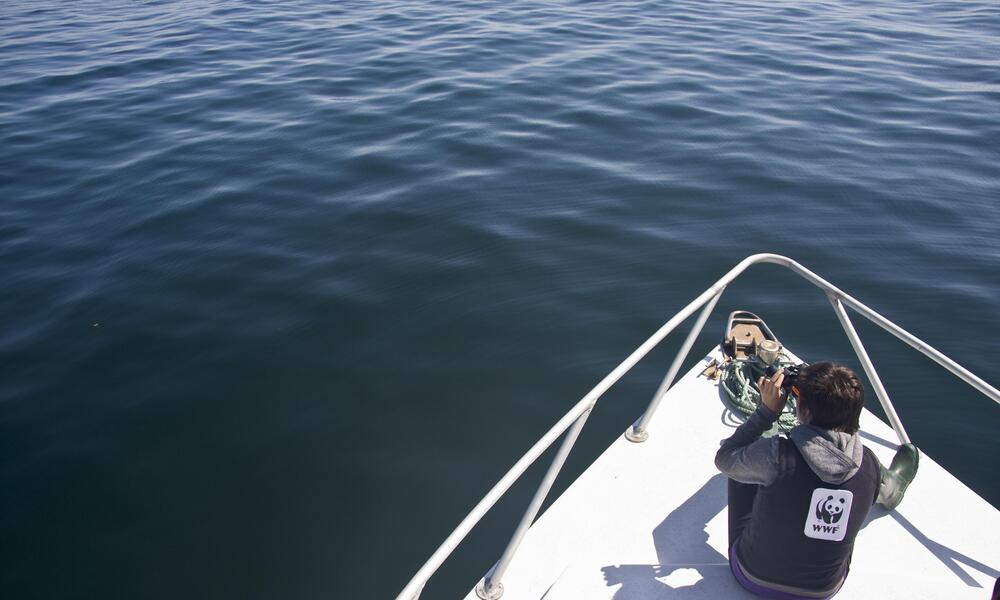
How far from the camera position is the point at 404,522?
14.9 ft

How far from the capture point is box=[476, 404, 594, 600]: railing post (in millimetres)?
3031

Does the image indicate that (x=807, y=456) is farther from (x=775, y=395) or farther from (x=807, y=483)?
(x=775, y=395)

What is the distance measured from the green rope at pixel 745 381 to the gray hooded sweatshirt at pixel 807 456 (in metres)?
1.62

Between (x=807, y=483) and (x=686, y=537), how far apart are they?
1135mm

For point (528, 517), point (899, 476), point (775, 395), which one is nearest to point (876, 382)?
point (899, 476)

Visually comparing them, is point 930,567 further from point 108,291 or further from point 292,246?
point 108,291

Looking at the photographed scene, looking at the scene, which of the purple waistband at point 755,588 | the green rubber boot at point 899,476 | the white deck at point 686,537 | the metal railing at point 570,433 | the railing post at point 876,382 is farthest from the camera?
the railing post at point 876,382

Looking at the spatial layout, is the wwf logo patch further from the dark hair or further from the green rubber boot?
the green rubber boot

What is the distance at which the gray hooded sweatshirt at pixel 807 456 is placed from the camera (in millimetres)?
2623

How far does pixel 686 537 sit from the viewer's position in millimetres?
3648

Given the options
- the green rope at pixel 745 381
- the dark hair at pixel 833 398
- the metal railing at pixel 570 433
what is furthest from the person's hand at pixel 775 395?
the green rope at pixel 745 381

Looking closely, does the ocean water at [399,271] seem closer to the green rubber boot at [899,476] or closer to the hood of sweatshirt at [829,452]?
the green rubber boot at [899,476]

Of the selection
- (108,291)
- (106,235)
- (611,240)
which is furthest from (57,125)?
(611,240)

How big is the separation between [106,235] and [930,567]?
27.3 feet
